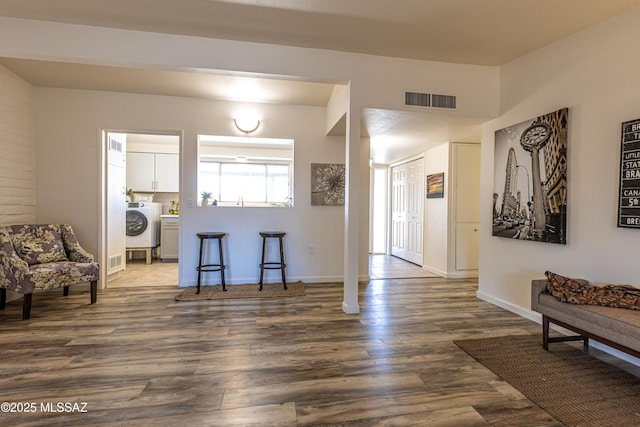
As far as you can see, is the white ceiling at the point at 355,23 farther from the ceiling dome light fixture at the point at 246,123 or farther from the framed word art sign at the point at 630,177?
the framed word art sign at the point at 630,177

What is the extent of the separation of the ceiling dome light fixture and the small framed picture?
9.89 feet

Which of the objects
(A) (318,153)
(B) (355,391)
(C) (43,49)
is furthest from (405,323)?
(C) (43,49)

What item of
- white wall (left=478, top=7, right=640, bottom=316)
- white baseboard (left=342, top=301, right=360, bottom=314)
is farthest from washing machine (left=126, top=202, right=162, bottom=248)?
white wall (left=478, top=7, right=640, bottom=316)

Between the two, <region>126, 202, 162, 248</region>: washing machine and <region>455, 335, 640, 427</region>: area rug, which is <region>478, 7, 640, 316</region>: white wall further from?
<region>126, 202, 162, 248</region>: washing machine

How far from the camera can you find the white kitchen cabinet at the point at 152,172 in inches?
243

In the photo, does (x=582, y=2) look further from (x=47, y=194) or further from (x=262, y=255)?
(x=47, y=194)

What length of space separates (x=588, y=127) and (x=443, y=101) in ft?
4.20

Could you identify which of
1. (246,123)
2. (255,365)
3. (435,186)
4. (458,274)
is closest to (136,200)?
(246,123)

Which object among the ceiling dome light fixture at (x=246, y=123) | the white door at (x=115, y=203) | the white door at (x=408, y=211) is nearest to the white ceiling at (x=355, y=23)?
the ceiling dome light fixture at (x=246, y=123)

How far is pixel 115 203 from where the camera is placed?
4383 mm

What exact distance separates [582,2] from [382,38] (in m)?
1.48

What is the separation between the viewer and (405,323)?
284 cm

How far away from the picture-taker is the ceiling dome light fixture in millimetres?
4133

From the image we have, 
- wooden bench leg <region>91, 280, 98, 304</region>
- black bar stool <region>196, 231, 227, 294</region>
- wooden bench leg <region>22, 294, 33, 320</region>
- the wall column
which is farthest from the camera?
black bar stool <region>196, 231, 227, 294</region>
